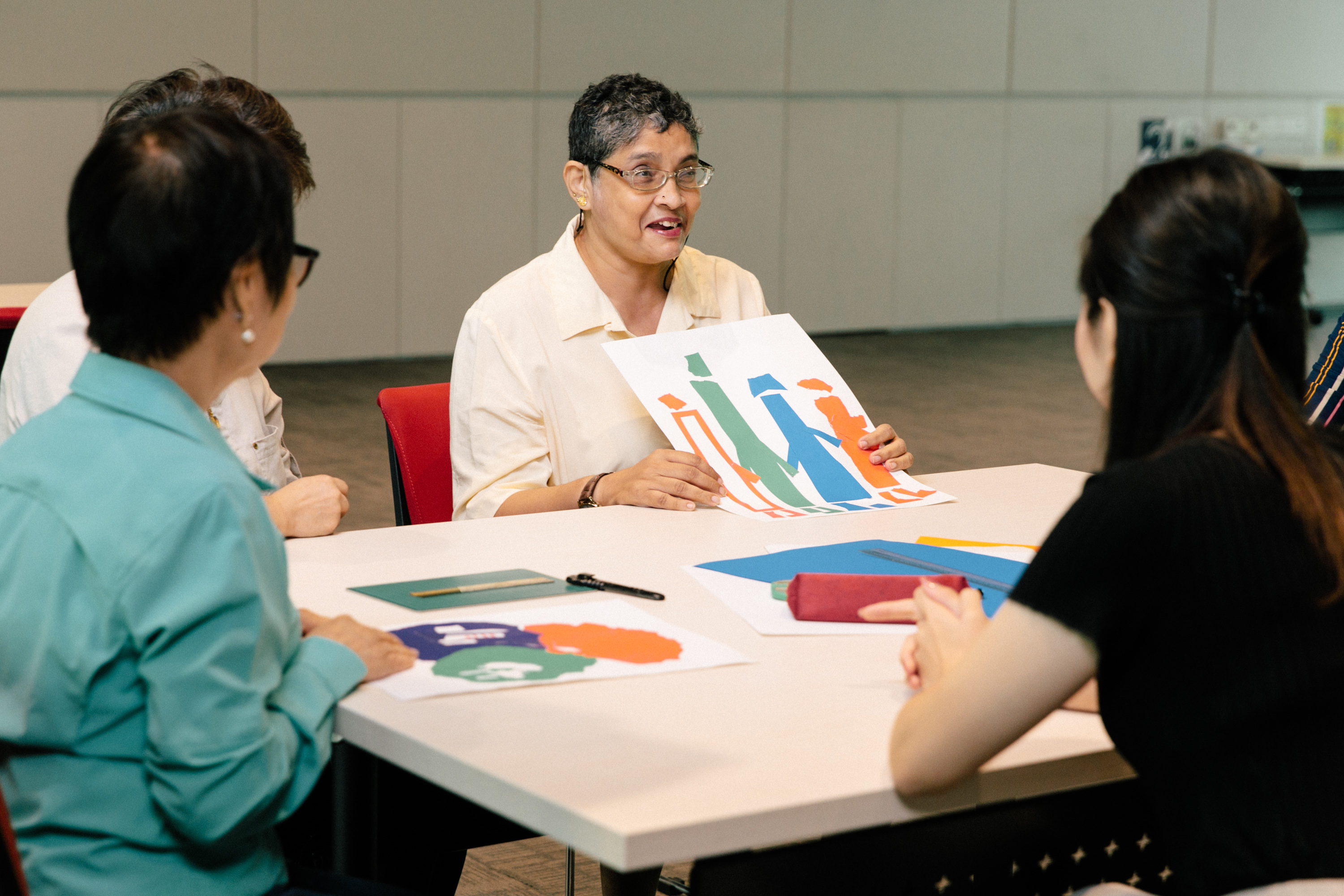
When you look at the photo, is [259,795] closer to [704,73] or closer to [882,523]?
[882,523]

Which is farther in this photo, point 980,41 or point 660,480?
point 980,41

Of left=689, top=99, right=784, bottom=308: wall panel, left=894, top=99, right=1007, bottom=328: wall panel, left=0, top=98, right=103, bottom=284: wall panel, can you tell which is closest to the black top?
left=0, top=98, right=103, bottom=284: wall panel

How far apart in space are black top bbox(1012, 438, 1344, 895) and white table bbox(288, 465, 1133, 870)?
202 mm

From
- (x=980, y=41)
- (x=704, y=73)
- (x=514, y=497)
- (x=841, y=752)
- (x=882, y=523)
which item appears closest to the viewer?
(x=841, y=752)

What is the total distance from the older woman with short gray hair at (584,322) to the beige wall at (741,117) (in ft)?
16.3

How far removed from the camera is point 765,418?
2.50 m

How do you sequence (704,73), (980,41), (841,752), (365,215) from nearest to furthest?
(841,752)
(365,215)
(704,73)
(980,41)

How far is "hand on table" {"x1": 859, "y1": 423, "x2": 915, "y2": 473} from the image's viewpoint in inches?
99.4

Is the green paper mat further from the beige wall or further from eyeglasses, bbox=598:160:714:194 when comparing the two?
the beige wall

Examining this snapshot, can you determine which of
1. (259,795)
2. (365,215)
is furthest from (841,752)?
(365,215)

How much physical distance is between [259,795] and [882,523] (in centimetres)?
121

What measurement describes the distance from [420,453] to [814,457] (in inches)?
28.6

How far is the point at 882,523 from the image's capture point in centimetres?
228

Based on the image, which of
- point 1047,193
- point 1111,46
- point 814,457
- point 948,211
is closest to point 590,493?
point 814,457
